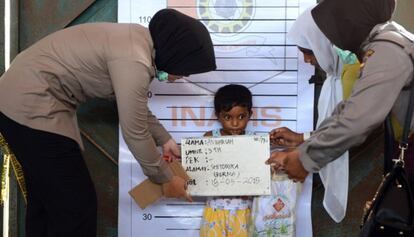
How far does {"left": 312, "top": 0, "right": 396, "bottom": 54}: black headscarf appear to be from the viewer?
2027 mm

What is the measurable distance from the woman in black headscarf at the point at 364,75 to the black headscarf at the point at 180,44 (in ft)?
1.48

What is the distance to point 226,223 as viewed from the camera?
2.67 m

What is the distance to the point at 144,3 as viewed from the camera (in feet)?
9.28

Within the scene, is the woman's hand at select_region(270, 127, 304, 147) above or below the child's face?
below

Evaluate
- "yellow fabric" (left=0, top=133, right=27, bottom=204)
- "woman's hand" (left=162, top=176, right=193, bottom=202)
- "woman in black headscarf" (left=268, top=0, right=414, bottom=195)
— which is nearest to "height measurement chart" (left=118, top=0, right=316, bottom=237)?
"woman's hand" (left=162, top=176, right=193, bottom=202)

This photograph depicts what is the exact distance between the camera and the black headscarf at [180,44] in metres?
2.23

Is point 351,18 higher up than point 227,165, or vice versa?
point 351,18

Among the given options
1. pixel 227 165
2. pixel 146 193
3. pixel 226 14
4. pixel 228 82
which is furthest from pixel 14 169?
pixel 226 14

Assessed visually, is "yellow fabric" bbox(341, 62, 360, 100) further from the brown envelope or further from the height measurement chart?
the brown envelope

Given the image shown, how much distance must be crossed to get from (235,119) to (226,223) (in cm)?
48

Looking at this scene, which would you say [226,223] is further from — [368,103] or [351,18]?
[351,18]

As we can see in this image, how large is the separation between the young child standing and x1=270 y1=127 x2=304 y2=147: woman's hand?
15 centimetres

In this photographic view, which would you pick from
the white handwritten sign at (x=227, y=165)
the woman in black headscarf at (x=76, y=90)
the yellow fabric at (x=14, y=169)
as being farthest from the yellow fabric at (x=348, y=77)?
the yellow fabric at (x=14, y=169)

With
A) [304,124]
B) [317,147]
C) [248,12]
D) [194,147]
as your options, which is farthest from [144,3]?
[317,147]
